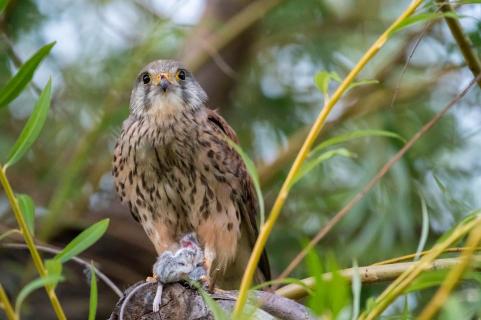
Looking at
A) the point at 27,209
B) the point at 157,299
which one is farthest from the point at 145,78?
the point at 27,209

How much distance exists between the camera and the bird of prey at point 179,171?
3844 millimetres

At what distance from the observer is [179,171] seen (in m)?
3.84

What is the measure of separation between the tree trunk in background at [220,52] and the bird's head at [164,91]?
1246 mm

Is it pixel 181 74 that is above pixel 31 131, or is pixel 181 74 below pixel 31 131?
above

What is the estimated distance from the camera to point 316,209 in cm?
493

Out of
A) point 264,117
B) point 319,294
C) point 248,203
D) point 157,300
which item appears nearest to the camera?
point 319,294

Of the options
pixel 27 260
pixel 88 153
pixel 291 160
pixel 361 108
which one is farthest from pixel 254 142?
pixel 27 260

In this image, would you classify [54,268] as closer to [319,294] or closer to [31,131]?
[31,131]

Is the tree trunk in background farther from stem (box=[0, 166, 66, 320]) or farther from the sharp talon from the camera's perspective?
stem (box=[0, 166, 66, 320])

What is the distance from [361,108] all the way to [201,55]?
1.02 metres

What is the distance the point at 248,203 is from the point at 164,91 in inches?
24.2

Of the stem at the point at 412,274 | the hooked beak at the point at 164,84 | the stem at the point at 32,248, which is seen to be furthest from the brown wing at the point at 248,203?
the stem at the point at 412,274

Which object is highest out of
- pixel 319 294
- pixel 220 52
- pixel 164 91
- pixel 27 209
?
pixel 220 52

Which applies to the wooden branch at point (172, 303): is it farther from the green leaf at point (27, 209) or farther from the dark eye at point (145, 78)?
the dark eye at point (145, 78)
